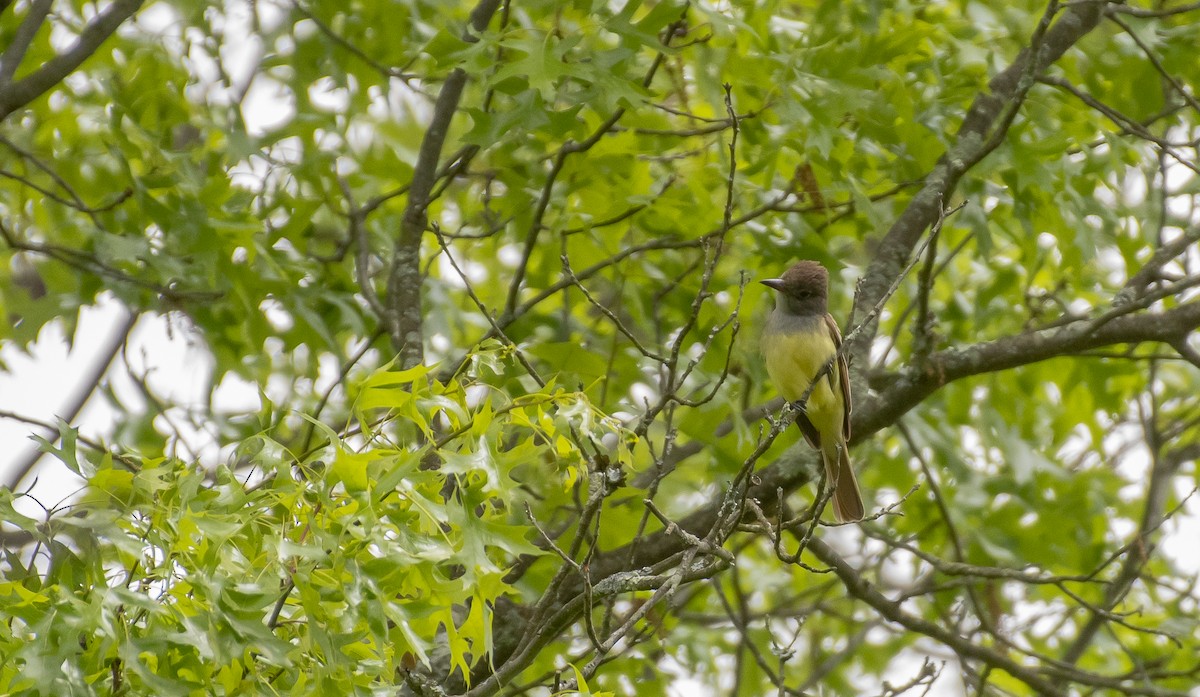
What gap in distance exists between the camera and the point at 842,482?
6.07m

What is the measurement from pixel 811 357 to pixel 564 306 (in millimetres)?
1359

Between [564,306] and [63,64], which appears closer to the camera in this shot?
[63,64]

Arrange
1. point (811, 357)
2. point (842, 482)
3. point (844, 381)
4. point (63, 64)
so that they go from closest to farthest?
point (63, 64), point (844, 381), point (811, 357), point (842, 482)

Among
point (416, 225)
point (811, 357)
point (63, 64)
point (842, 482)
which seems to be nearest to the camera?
point (63, 64)

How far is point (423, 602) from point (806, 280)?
298cm

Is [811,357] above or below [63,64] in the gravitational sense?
above

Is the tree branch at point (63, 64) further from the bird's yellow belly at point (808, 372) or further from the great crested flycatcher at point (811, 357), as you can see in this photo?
the bird's yellow belly at point (808, 372)

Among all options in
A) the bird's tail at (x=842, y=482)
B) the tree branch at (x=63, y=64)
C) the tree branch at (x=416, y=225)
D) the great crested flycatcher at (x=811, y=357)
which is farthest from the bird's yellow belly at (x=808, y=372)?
the tree branch at (x=63, y=64)

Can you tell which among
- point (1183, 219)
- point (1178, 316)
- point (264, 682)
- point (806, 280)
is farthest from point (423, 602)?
point (1183, 219)

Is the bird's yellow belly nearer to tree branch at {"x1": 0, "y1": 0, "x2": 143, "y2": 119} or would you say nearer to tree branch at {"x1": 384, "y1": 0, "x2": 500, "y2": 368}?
tree branch at {"x1": 384, "y1": 0, "x2": 500, "y2": 368}

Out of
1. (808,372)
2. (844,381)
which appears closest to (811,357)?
(808,372)

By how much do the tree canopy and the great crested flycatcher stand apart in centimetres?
11

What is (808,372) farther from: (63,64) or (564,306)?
(63,64)

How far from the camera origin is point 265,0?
6332 mm
